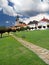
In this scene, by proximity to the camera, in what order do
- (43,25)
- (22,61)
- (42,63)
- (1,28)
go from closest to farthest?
(42,63) < (22,61) < (1,28) < (43,25)

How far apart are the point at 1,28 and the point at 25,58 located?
42974 mm

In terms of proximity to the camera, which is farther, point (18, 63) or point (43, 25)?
point (43, 25)

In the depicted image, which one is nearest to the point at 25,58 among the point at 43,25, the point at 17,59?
the point at 17,59

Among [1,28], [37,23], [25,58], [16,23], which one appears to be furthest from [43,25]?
[25,58]

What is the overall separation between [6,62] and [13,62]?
2.03 feet

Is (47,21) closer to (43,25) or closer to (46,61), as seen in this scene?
(43,25)

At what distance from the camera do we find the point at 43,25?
152m

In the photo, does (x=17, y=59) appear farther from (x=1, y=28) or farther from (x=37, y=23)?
(x=37, y=23)

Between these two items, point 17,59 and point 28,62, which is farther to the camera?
point 17,59

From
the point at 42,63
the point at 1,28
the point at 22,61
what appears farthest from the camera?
the point at 1,28

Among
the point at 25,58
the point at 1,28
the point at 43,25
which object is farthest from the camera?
the point at 43,25

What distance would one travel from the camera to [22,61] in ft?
62.8

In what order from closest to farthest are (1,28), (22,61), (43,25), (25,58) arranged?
(22,61) < (25,58) < (1,28) < (43,25)

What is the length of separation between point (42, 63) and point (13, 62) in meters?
2.50
